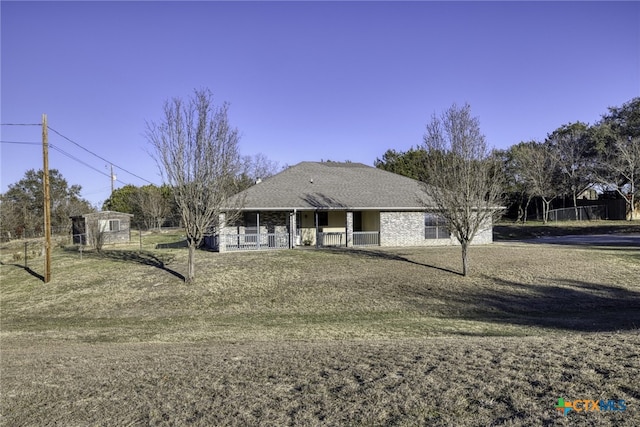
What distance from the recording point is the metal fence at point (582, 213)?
48.4 metres

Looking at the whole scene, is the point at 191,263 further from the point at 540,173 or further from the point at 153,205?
the point at 540,173

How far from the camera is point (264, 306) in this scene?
14.6m

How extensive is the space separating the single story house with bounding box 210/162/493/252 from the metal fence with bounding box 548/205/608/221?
2651 centimetres

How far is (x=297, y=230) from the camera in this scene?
27219 mm

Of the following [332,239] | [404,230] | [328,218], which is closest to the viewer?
[332,239]


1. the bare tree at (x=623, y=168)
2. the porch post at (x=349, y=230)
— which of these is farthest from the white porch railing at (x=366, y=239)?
the bare tree at (x=623, y=168)

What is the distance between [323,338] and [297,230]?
1770 cm

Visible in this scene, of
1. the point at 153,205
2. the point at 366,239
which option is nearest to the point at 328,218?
the point at 366,239

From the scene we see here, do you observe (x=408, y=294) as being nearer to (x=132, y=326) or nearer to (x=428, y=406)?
(x=132, y=326)

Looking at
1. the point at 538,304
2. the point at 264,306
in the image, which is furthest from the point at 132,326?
the point at 538,304

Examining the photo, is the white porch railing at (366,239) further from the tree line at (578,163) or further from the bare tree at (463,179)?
the tree line at (578,163)

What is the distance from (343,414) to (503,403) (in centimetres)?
150

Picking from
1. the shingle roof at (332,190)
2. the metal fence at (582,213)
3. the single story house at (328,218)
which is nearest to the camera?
the single story house at (328,218)

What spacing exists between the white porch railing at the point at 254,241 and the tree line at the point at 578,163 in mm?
20455
